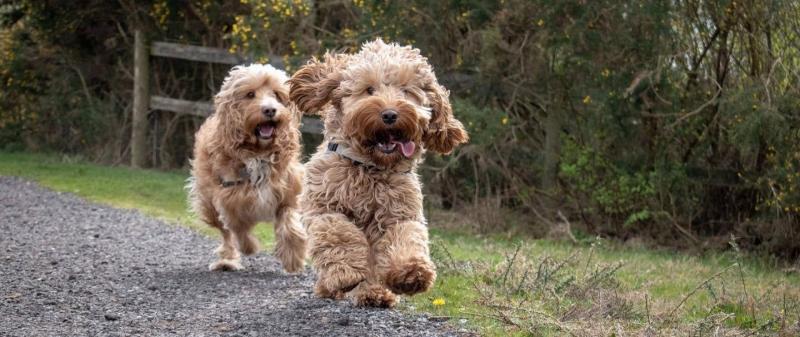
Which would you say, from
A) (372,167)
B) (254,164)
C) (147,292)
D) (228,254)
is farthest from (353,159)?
(228,254)

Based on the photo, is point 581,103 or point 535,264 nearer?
point 535,264

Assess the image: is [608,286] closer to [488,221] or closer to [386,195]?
[386,195]

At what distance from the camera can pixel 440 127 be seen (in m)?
7.16

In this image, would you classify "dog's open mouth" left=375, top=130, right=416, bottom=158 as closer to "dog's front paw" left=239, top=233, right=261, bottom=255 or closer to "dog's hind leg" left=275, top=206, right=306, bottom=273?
"dog's hind leg" left=275, top=206, right=306, bottom=273

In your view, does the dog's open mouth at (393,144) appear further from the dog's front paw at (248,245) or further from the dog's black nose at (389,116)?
the dog's front paw at (248,245)

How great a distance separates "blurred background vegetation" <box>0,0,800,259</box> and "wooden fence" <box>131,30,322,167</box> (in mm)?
3340

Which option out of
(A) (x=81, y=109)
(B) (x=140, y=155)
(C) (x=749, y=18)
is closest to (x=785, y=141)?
(C) (x=749, y=18)

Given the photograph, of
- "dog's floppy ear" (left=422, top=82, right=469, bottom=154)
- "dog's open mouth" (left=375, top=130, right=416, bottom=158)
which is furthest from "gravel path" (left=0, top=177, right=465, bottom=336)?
"dog's floppy ear" (left=422, top=82, right=469, bottom=154)

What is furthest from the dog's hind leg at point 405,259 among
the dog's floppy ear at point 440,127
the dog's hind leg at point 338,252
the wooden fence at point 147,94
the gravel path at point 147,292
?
the wooden fence at point 147,94

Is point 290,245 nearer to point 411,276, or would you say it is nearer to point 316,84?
point 316,84

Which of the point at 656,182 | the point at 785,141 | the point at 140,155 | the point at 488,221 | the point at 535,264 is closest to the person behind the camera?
the point at 535,264

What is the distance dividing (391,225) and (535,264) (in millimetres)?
2542

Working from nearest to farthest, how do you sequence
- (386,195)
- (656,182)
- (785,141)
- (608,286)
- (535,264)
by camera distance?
1. (386,195)
2. (608,286)
3. (535,264)
4. (785,141)
5. (656,182)

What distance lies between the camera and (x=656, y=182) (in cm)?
1210
